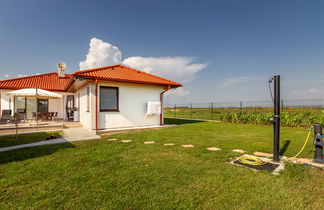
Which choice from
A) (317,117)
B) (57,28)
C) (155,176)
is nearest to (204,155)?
(155,176)

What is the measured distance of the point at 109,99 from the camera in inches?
317

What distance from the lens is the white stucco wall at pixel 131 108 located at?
7906 millimetres

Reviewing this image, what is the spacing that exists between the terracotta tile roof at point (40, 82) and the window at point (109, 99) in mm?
4950

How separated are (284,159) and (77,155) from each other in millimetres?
5066

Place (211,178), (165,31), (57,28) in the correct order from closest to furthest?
1. (211,178)
2. (57,28)
3. (165,31)

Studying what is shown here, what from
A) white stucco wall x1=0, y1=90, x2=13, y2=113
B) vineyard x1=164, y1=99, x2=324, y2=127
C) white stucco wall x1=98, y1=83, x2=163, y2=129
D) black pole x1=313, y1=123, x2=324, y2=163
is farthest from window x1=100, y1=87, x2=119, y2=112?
white stucco wall x1=0, y1=90, x2=13, y2=113

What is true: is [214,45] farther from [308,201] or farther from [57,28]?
[308,201]

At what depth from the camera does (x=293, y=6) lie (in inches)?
357

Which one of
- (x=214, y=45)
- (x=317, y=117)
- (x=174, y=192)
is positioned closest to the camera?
(x=174, y=192)

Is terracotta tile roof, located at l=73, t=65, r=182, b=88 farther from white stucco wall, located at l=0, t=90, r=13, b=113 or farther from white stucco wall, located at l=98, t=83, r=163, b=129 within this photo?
white stucco wall, located at l=0, t=90, r=13, b=113

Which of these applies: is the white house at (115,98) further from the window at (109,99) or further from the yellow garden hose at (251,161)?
the yellow garden hose at (251,161)

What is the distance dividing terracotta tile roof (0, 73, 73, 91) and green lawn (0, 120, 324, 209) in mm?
9579

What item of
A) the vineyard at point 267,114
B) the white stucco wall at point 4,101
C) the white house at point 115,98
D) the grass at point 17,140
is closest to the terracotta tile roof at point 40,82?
the white house at point 115,98

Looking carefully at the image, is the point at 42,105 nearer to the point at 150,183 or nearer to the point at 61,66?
the point at 61,66
